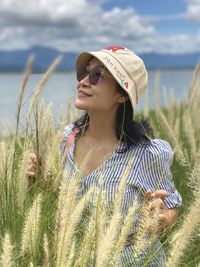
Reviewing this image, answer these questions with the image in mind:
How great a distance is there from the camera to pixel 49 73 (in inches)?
86.1

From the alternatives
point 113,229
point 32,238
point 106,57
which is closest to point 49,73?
point 106,57

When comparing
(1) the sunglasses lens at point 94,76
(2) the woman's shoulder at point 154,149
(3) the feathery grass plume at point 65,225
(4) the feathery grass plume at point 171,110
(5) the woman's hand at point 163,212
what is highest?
(1) the sunglasses lens at point 94,76

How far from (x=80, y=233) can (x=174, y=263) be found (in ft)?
2.68

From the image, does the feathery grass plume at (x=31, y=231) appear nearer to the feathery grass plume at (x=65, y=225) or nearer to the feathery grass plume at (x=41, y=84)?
the feathery grass plume at (x=65, y=225)

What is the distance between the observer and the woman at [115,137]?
8.18ft

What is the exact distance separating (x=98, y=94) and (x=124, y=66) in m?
0.18

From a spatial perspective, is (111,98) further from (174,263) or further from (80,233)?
(174,263)

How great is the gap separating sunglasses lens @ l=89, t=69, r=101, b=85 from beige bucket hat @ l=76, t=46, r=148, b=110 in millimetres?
65

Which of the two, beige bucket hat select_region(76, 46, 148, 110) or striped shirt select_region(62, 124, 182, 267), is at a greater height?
beige bucket hat select_region(76, 46, 148, 110)

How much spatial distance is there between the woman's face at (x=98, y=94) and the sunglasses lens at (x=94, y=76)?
10 millimetres

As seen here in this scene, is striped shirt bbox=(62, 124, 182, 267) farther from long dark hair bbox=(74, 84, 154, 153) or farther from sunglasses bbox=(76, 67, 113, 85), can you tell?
sunglasses bbox=(76, 67, 113, 85)

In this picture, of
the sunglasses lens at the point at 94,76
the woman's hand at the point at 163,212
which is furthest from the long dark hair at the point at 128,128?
the woman's hand at the point at 163,212

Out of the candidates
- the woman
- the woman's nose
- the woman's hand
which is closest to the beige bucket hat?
the woman

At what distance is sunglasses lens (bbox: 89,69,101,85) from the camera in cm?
254
